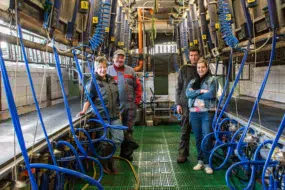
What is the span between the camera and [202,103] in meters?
A: 3.56

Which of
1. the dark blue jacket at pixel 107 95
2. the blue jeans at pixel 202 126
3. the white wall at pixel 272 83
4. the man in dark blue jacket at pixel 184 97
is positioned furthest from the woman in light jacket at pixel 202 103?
the white wall at pixel 272 83

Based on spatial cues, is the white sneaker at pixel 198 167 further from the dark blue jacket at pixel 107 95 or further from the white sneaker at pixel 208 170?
the dark blue jacket at pixel 107 95

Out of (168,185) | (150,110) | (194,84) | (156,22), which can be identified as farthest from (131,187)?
(156,22)

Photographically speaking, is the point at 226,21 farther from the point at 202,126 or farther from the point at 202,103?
the point at 202,126

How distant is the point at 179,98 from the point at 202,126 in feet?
1.89

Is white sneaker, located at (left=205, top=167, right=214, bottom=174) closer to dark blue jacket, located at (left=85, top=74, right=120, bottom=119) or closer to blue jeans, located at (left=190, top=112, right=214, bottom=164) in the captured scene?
blue jeans, located at (left=190, top=112, right=214, bottom=164)

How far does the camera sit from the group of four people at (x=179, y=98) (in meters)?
3.56

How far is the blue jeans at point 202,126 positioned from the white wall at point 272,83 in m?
1.87

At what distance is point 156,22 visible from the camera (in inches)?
362

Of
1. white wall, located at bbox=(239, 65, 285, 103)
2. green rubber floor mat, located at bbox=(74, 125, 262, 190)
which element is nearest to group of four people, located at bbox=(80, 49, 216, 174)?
green rubber floor mat, located at bbox=(74, 125, 262, 190)

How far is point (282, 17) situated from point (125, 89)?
A: 7.34 ft

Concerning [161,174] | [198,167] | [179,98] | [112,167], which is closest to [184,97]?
[179,98]

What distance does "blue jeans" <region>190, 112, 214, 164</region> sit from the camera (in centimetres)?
356

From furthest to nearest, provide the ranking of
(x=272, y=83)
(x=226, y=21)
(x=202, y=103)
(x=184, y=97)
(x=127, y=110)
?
(x=272, y=83) → (x=127, y=110) → (x=184, y=97) → (x=226, y=21) → (x=202, y=103)
